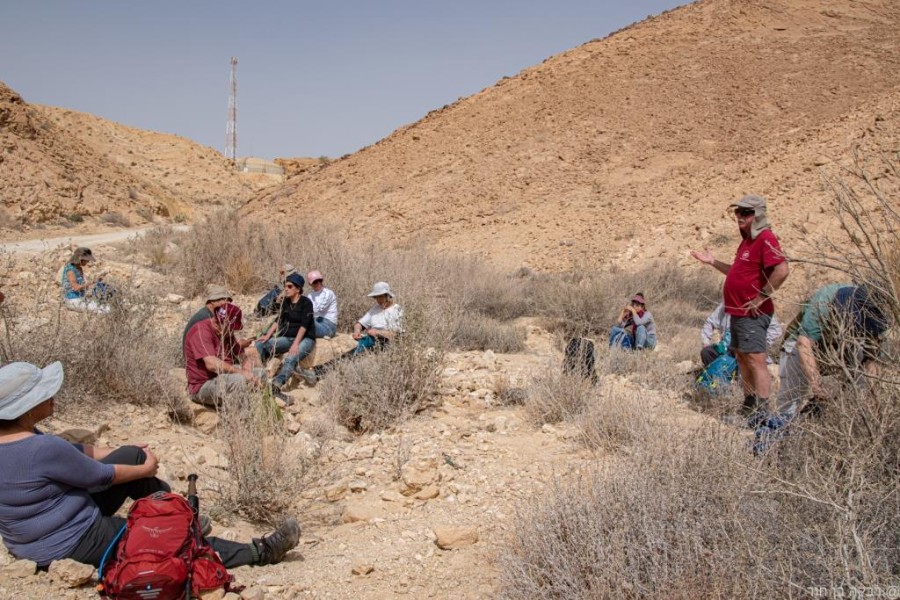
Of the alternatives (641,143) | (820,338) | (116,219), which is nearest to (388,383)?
(820,338)

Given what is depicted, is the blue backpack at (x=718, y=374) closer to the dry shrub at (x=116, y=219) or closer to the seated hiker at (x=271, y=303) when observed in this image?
the seated hiker at (x=271, y=303)

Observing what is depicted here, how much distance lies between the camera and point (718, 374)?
5.47 m

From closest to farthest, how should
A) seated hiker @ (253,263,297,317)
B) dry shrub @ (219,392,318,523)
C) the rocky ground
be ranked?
the rocky ground
dry shrub @ (219,392,318,523)
seated hiker @ (253,263,297,317)

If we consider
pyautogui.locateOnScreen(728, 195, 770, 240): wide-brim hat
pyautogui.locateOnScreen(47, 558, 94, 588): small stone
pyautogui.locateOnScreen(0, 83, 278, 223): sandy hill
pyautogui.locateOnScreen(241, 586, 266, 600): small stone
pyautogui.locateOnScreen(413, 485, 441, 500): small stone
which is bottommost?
pyautogui.locateOnScreen(413, 485, 441, 500): small stone

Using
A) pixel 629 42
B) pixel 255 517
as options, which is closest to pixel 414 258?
pixel 255 517

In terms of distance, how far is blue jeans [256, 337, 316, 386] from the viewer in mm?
5980

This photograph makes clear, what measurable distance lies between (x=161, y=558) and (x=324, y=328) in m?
4.86

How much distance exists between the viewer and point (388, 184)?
2089cm

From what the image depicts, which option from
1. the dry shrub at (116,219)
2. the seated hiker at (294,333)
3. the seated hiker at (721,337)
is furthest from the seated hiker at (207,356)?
the dry shrub at (116,219)

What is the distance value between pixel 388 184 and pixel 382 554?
18513 millimetres

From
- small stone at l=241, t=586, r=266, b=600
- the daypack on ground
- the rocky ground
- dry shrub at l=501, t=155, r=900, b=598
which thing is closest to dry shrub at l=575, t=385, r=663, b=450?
the rocky ground

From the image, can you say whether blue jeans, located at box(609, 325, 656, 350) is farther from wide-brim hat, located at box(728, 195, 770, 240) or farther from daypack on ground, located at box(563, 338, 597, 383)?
wide-brim hat, located at box(728, 195, 770, 240)

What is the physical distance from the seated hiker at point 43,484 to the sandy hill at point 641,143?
12.0 m

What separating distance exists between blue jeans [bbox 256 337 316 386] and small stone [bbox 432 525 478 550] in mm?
3016
